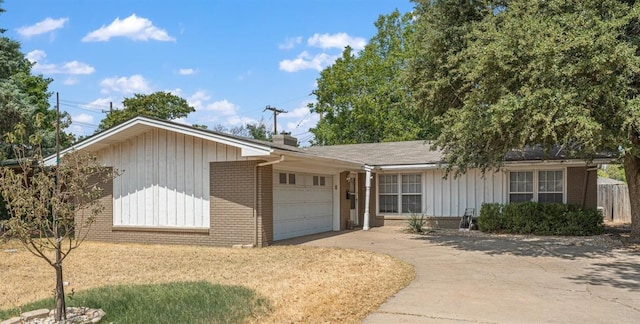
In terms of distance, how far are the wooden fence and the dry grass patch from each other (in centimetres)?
1905

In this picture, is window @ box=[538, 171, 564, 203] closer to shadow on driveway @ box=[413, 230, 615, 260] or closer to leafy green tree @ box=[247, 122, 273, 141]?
shadow on driveway @ box=[413, 230, 615, 260]

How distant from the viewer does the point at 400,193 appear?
1902 cm

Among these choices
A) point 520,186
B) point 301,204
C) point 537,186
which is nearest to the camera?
point 301,204

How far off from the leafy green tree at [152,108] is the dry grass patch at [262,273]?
33011 millimetres

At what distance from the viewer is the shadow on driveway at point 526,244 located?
11781mm

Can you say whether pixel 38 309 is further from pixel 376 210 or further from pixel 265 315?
pixel 376 210

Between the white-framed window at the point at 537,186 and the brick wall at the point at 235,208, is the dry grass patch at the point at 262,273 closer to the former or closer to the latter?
the brick wall at the point at 235,208

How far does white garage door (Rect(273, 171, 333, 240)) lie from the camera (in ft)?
47.1

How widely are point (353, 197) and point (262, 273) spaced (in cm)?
1056

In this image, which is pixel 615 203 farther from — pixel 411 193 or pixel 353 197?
pixel 353 197

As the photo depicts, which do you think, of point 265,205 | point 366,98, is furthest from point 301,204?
point 366,98

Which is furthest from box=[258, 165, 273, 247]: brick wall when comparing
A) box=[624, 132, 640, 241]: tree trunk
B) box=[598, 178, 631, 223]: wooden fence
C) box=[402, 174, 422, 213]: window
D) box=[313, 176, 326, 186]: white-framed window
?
box=[598, 178, 631, 223]: wooden fence

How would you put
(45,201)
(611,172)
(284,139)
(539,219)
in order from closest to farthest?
(45,201) < (539,219) < (284,139) < (611,172)

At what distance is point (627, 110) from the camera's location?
10.2m
